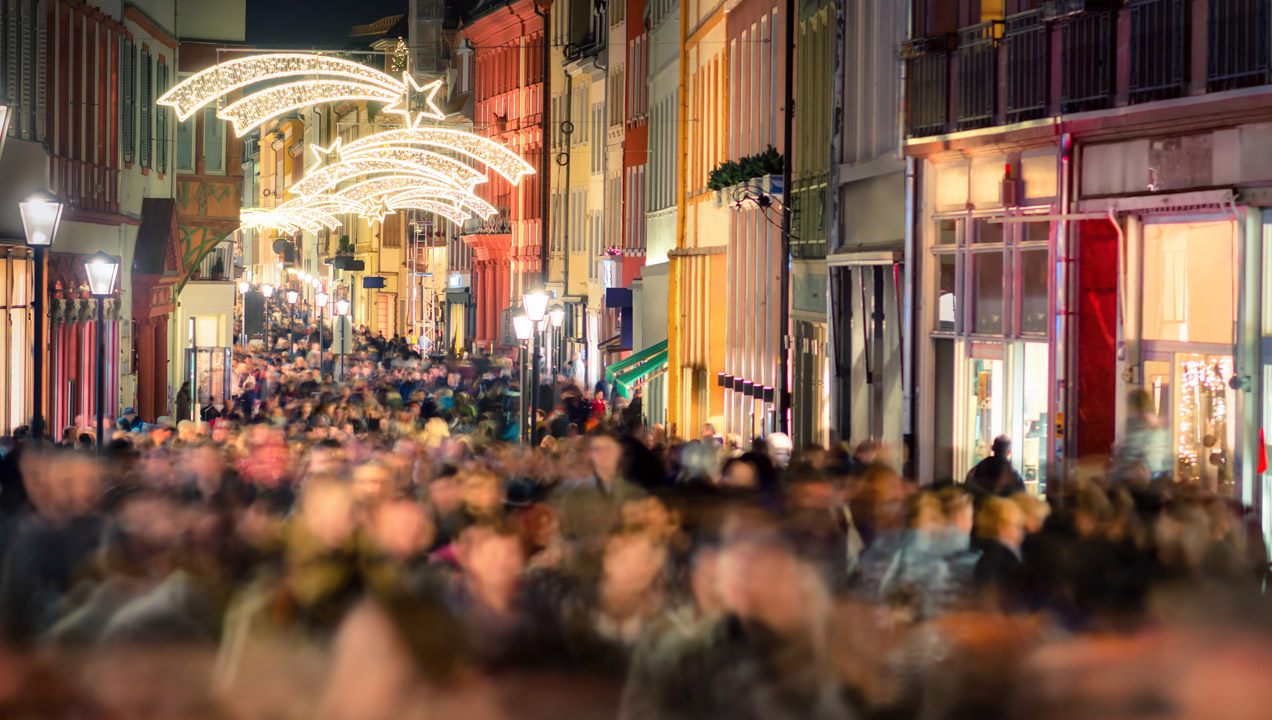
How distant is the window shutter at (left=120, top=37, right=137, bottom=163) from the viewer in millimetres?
36650

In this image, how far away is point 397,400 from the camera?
85.4 feet

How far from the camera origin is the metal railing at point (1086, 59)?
53.4ft

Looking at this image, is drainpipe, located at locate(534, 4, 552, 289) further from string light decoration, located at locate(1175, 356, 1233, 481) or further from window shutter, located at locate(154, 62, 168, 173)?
string light decoration, located at locate(1175, 356, 1233, 481)

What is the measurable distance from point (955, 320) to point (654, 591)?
1268 centimetres

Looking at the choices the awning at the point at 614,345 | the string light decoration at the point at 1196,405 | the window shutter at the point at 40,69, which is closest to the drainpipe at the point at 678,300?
the awning at the point at 614,345

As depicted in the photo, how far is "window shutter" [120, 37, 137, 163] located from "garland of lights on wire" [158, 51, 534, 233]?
11.4ft

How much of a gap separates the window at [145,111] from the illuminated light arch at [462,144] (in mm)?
10375

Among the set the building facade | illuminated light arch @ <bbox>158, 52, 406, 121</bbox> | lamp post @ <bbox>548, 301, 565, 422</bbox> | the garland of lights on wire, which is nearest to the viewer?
the building facade

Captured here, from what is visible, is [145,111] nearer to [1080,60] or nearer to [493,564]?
[1080,60]

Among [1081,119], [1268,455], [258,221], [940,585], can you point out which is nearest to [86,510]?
[940,585]

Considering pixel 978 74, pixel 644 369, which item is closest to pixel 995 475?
pixel 978 74

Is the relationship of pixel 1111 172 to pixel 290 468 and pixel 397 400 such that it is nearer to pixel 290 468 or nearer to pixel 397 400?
pixel 290 468

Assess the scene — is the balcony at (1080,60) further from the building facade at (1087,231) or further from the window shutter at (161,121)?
the window shutter at (161,121)

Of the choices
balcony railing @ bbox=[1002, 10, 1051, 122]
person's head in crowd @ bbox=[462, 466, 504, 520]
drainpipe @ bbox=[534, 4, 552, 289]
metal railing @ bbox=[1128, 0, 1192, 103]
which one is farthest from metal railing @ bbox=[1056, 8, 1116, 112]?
drainpipe @ bbox=[534, 4, 552, 289]
